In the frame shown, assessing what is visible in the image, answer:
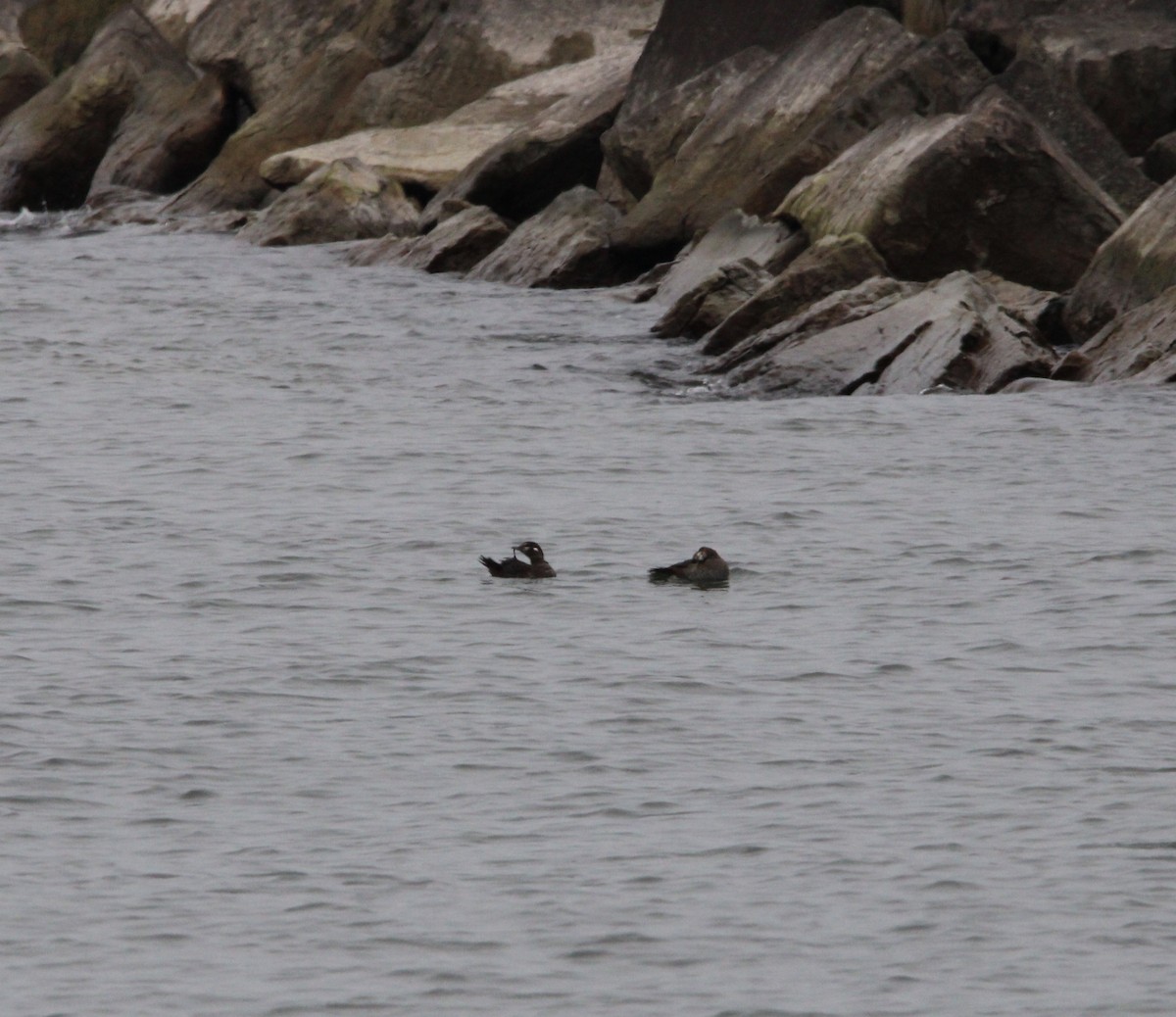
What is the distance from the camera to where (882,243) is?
27.6 metres

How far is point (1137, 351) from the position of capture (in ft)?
75.0

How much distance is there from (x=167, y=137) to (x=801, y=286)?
25118mm

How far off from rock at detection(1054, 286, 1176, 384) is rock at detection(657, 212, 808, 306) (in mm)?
5926

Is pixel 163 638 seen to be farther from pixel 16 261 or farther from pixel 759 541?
pixel 16 261

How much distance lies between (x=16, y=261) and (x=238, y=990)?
3124cm

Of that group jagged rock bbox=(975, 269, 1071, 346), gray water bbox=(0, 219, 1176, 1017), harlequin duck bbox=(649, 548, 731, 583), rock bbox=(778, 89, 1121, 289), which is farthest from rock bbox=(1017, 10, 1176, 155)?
harlequin duck bbox=(649, 548, 731, 583)

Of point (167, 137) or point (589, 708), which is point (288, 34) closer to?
point (167, 137)

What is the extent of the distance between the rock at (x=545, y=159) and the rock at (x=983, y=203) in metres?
10.1

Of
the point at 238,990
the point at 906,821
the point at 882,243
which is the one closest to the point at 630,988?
the point at 238,990

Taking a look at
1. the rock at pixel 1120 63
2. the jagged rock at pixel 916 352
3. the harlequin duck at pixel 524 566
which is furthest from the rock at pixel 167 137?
the harlequin duck at pixel 524 566

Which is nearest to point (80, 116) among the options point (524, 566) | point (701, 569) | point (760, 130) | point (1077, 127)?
point (760, 130)

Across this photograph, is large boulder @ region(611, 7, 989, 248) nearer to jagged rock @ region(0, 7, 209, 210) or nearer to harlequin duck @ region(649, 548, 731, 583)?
harlequin duck @ region(649, 548, 731, 583)

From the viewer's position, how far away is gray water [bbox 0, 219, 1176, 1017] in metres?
8.93

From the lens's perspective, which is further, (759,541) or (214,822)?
(759,541)
